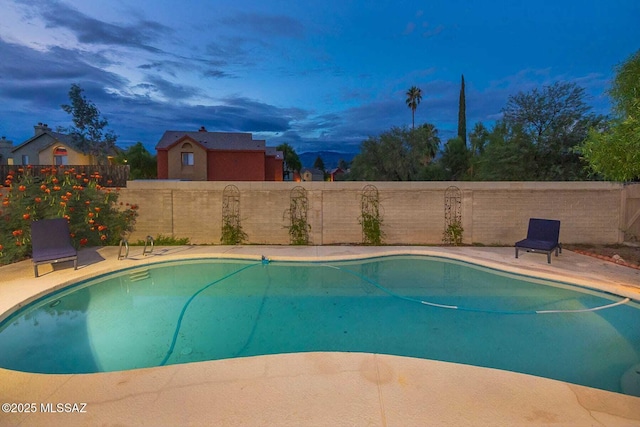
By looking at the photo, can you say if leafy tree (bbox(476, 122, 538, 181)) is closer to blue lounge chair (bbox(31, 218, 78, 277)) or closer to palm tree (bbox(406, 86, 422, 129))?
blue lounge chair (bbox(31, 218, 78, 277))

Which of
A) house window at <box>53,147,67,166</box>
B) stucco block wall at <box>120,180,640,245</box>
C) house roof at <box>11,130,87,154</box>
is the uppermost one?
house roof at <box>11,130,87,154</box>

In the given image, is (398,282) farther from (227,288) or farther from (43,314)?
(43,314)

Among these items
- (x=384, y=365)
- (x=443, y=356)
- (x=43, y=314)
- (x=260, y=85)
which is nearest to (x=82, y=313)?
(x=43, y=314)

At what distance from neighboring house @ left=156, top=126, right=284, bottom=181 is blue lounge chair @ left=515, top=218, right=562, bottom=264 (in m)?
19.0

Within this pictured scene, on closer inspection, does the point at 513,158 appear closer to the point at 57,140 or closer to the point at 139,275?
the point at 139,275

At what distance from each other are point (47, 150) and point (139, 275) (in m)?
28.5

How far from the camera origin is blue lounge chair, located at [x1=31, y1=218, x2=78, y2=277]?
666cm

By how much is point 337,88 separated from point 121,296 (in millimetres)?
26513

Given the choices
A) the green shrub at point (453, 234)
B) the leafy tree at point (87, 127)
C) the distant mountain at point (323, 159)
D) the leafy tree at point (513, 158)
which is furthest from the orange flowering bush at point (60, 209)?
the distant mountain at point (323, 159)

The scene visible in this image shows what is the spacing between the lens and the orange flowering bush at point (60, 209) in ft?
26.2

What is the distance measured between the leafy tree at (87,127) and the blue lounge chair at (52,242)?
26.5 m

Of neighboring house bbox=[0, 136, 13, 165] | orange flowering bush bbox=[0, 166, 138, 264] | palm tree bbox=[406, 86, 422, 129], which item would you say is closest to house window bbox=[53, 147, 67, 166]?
neighboring house bbox=[0, 136, 13, 165]

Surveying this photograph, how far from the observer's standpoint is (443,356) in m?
4.11

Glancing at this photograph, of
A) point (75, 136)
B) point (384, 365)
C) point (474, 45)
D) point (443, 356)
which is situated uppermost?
point (474, 45)
